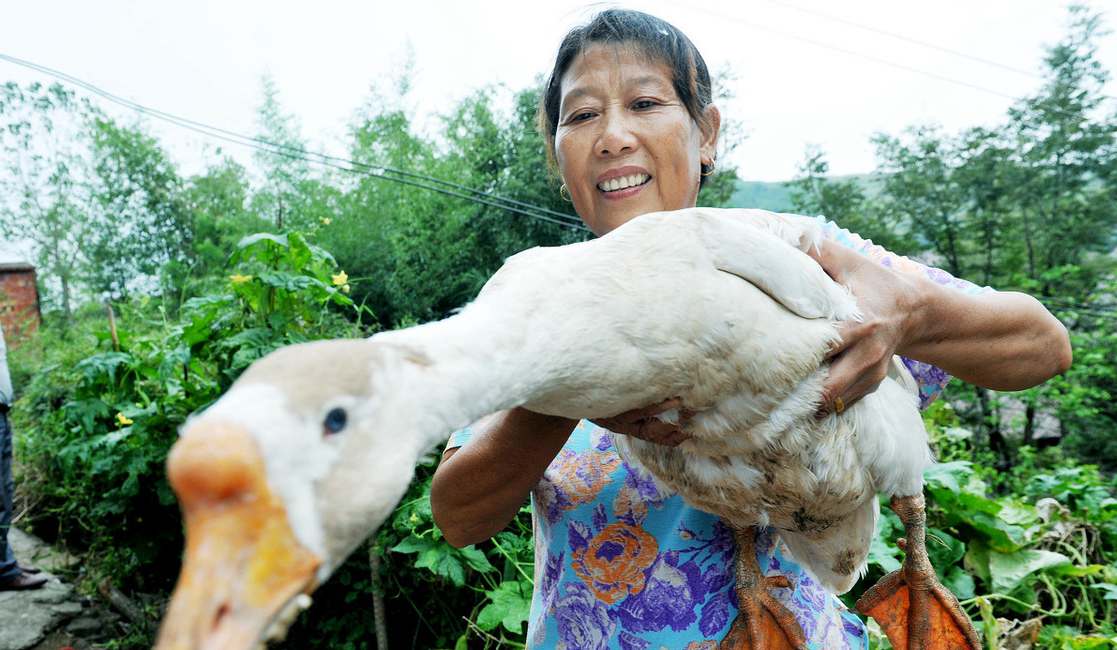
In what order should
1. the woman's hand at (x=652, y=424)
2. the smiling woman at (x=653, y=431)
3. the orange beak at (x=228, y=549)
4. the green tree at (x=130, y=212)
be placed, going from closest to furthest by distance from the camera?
the orange beak at (x=228, y=549) < the woman's hand at (x=652, y=424) < the smiling woman at (x=653, y=431) < the green tree at (x=130, y=212)

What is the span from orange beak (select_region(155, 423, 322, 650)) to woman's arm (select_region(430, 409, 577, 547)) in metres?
0.69

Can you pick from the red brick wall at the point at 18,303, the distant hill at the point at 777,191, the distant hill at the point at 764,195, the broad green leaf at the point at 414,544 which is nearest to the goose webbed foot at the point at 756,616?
the broad green leaf at the point at 414,544

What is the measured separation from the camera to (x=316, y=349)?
69cm

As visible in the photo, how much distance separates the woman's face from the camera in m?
1.58

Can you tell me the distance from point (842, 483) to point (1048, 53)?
450 inches

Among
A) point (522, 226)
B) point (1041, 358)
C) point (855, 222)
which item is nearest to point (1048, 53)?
point (855, 222)

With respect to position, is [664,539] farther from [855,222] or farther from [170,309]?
[855,222]

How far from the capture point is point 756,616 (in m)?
1.42

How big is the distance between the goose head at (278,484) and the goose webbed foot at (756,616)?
1012mm

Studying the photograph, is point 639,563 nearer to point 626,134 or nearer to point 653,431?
point 653,431

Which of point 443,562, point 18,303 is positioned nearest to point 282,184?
point 18,303

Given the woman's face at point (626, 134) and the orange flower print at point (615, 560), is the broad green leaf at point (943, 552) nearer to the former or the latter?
the orange flower print at point (615, 560)

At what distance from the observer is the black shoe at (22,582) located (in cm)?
431

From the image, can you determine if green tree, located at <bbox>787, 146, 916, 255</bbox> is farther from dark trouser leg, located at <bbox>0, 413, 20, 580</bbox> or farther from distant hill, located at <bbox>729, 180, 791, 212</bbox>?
dark trouser leg, located at <bbox>0, 413, 20, 580</bbox>
